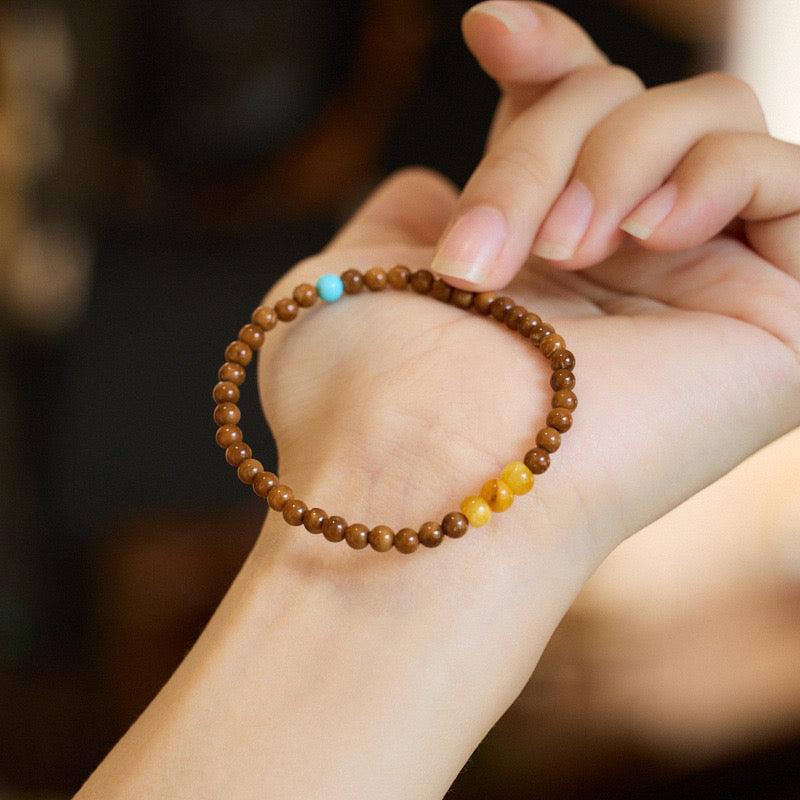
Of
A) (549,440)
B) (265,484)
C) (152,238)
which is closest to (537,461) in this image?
(549,440)

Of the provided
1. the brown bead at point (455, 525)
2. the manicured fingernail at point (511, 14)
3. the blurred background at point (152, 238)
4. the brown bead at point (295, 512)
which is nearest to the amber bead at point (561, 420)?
the brown bead at point (455, 525)

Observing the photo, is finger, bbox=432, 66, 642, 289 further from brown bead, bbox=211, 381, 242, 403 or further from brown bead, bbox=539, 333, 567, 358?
brown bead, bbox=211, 381, 242, 403

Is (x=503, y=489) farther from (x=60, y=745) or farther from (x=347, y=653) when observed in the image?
(x=60, y=745)

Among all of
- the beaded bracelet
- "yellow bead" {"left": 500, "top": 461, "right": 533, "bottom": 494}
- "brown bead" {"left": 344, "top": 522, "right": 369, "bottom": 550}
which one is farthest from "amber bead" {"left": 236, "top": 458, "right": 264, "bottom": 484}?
"yellow bead" {"left": 500, "top": 461, "right": 533, "bottom": 494}

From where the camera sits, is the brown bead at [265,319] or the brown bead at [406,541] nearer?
the brown bead at [406,541]

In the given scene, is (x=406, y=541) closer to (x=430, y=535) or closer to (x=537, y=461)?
(x=430, y=535)

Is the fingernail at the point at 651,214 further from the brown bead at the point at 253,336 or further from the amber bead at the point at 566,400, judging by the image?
the brown bead at the point at 253,336

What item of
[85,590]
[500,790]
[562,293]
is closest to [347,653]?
[562,293]

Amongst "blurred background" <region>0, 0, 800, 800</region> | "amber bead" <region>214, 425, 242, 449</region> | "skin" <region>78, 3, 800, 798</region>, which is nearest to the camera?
"skin" <region>78, 3, 800, 798</region>
